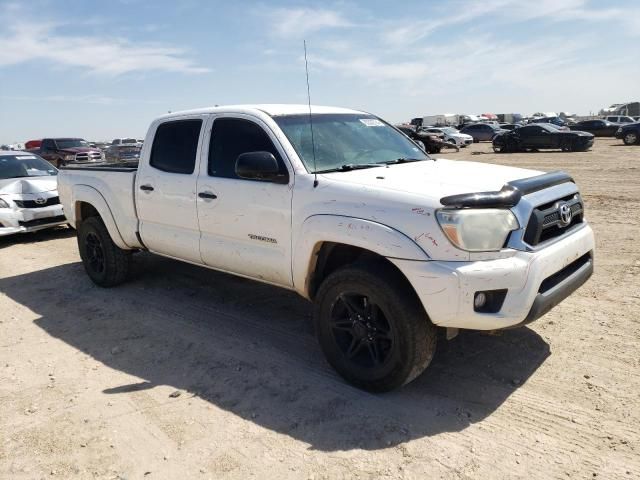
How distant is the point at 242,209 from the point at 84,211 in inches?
127

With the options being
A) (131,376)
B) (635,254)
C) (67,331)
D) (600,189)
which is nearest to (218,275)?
(67,331)

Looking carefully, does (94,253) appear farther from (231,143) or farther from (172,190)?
(231,143)

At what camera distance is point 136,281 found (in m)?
6.37

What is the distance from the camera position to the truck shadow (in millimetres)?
3262

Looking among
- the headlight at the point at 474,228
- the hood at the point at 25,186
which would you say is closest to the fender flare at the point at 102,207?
the hood at the point at 25,186

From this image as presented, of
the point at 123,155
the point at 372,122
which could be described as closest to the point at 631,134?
the point at 123,155

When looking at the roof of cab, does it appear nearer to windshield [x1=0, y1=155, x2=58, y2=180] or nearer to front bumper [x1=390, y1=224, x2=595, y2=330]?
front bumper [x1=390, y1=224, x2=595, y2=330]

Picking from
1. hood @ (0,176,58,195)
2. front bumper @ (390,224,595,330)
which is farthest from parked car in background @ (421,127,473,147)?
front bumper @ (390,224,595,330)

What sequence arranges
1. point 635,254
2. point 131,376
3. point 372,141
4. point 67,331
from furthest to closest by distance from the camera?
point 635,254 → point 67,331 → point 372,141 → point 131,376

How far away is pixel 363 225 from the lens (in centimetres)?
336

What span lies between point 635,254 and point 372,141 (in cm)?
391

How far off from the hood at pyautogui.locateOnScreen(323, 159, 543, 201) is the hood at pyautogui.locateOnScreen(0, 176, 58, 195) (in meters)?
6.92

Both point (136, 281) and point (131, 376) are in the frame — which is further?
point (136, 281)

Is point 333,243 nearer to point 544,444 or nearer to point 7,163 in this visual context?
point 544,444
